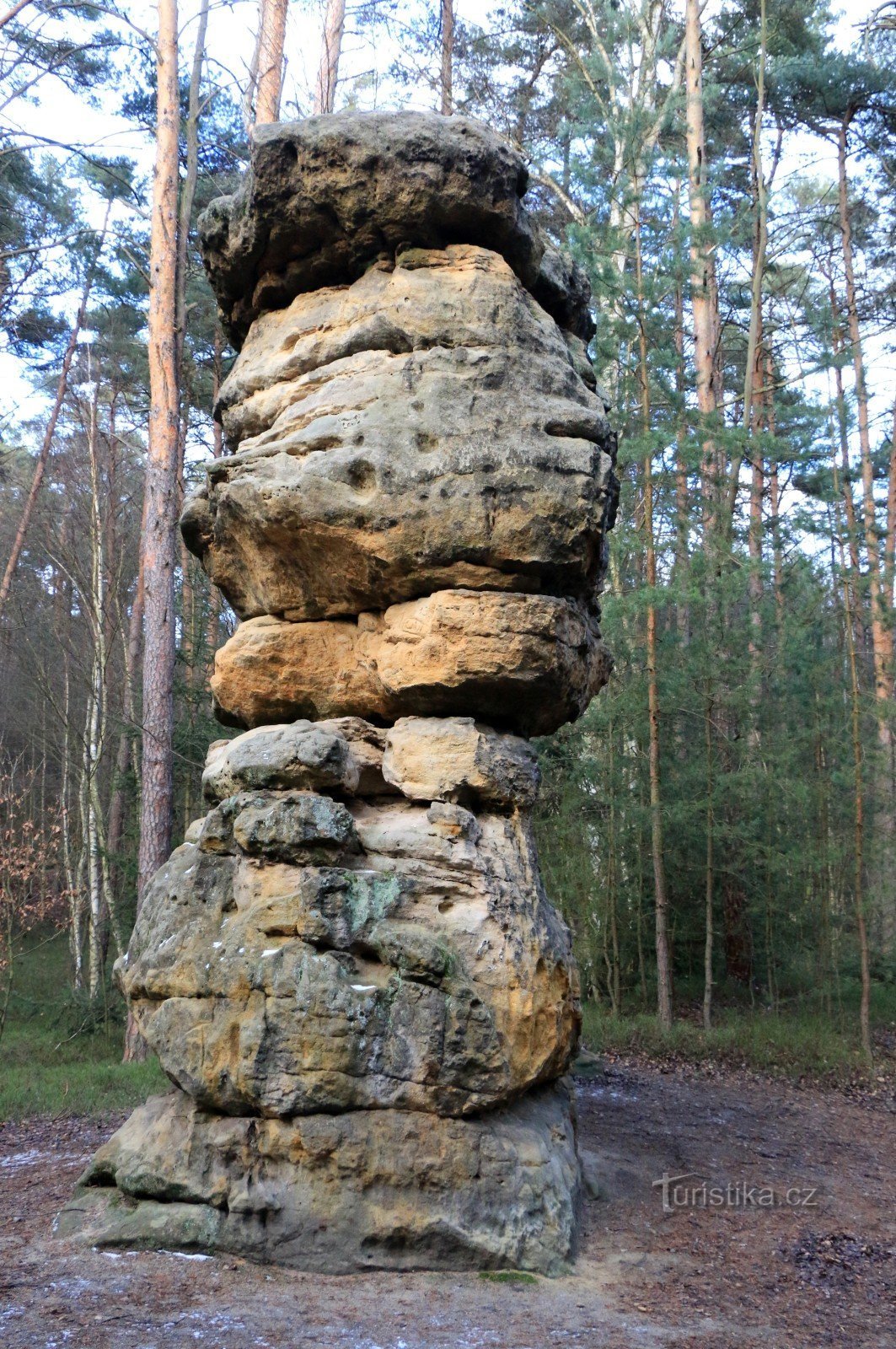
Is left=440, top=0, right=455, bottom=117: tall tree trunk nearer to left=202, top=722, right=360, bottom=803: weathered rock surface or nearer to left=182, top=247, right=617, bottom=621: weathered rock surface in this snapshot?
left=182, top=247, right=617, bottom=621: weathered rock surface

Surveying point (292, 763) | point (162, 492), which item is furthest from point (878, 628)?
point (292, 763)

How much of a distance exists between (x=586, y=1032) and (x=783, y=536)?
265 inches

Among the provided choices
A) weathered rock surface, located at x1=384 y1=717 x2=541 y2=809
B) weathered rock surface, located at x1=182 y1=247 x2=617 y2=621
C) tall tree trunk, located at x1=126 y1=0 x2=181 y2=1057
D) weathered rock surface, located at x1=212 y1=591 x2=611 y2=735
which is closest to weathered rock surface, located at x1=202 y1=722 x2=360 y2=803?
weathered rock surface, located at x1=384 y1=717 x2=541 y2=809

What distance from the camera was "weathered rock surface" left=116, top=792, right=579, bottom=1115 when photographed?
5.14 meters

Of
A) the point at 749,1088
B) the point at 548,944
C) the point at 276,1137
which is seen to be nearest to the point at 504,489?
the point at 548,944

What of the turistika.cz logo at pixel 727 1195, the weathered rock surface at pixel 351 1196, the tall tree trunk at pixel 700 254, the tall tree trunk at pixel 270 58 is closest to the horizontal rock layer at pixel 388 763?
the weathered rock surface at pixel 351 1196

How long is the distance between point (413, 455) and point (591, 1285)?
4516mm

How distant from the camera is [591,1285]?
16.1 feet

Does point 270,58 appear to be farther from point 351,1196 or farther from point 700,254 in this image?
point 351,1196

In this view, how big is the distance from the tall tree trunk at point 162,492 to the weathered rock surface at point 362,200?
3948mm

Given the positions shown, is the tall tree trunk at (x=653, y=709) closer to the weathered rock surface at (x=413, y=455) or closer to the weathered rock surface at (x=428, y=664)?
the weathered rock surface at (x=428, y=664)

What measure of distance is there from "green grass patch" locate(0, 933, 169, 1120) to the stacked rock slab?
6.96ft

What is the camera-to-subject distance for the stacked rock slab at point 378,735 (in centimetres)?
509

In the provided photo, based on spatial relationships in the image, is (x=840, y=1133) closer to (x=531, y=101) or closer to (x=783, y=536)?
(x=783, y=536)
